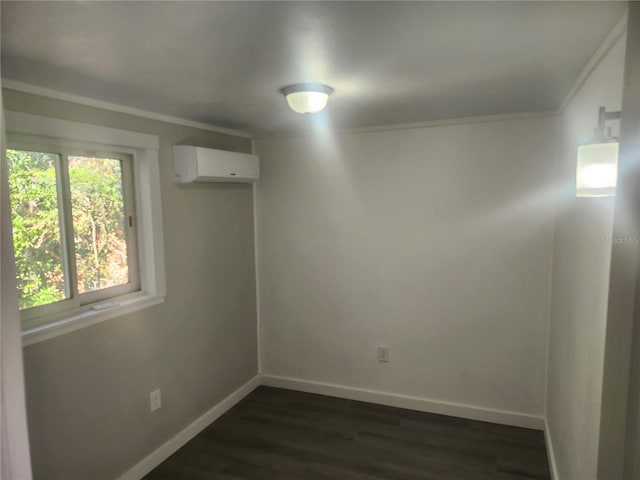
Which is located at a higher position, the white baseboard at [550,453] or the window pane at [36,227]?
the window pane at [36,227]

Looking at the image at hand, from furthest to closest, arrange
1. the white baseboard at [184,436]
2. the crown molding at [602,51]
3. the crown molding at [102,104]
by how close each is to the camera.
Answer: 1. the white baseboard at [184,436]
2. the crown molding at [102,104]
3. the crown molding at [602,51]

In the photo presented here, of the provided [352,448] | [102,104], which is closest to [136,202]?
[102,104]

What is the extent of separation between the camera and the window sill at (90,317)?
2027 millimetres

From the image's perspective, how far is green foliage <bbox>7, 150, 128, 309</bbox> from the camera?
2.05 meters

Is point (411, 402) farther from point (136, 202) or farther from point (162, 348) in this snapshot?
point (136, 202)

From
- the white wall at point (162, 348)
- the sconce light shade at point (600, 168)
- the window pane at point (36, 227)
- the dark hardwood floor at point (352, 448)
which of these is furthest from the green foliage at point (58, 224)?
the sconce light shade at point (600, 168)

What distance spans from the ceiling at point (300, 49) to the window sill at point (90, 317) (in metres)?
1.13

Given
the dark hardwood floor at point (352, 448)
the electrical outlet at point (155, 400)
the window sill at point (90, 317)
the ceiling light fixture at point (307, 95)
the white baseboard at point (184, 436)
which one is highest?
the ceiling light fixture at point (307, 95)

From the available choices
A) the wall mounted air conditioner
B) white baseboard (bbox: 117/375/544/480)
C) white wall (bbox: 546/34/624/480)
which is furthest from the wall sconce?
the wall mounted air conditioner

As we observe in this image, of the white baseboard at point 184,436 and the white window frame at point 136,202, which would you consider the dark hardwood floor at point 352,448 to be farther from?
the white window frame at point 136,202

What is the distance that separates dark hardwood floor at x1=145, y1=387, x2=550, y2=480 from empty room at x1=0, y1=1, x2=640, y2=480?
0.02 m

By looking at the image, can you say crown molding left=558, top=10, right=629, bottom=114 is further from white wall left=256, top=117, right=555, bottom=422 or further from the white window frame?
the white window frame

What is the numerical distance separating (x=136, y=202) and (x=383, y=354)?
215 centimetres

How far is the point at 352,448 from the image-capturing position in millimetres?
2898
